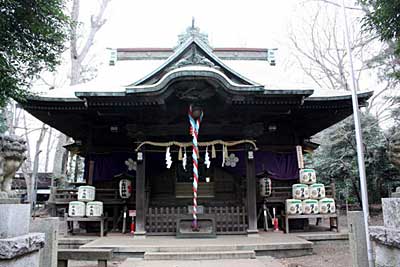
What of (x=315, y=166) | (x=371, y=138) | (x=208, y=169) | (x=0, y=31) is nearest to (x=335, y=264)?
(x=208, y=169)

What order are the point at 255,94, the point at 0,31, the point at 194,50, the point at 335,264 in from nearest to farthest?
the point at 0,31, the point at 335,264, the point at 255,94, the point at 194,50

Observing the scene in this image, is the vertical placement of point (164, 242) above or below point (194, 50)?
below

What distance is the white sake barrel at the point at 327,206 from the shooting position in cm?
911

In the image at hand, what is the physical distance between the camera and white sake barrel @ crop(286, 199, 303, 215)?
9.06m

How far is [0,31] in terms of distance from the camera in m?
5.59

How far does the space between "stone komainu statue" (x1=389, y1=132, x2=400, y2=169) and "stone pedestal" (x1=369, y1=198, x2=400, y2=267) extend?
424 millimetres

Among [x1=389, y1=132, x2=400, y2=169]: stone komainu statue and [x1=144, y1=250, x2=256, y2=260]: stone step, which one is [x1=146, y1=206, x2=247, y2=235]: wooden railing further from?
[x1=389, y1=132, x2=400, y2=169]: stone komainu statue

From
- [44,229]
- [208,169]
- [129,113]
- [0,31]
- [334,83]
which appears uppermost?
[334,83]

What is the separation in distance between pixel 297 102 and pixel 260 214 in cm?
378

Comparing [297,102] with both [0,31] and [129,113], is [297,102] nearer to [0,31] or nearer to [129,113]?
[129,113]

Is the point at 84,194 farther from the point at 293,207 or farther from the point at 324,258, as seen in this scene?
the point at 324,258

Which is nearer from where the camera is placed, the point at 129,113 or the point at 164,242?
the point at 164,242

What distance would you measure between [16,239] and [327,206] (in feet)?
27.0

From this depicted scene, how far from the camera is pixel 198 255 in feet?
21.5
